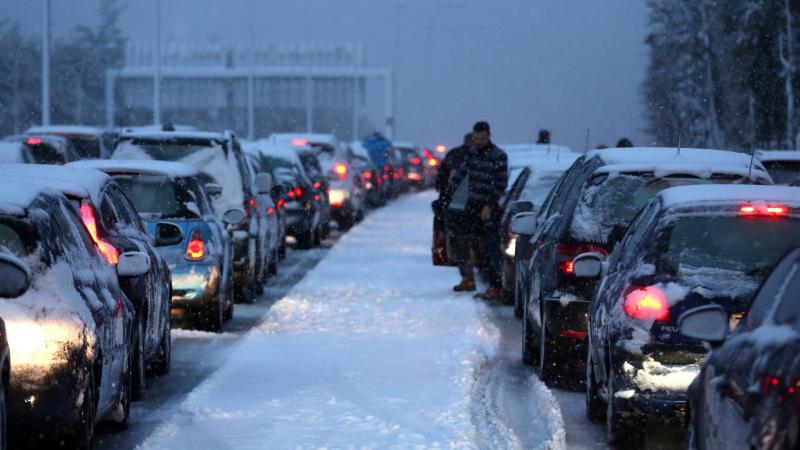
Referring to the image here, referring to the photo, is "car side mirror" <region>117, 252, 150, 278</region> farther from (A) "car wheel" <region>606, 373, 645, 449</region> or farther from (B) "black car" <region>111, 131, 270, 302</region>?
(B) "black car" <region>111, 131, 270, 302</region>

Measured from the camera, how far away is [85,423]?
27.3 feet

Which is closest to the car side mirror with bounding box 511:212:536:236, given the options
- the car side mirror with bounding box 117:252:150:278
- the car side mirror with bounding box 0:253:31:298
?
the car side mirror with bounding box 117:252:150:278

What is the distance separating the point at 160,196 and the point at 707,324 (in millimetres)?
9106

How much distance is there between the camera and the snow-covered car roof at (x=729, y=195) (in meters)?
8.88

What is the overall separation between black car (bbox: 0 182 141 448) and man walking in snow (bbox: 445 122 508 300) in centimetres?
996

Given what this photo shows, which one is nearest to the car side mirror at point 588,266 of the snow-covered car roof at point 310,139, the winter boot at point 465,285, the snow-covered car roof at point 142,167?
the snow-covered car roof at point 142,167

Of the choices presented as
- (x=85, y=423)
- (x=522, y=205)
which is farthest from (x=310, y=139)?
(x=85, y=423)

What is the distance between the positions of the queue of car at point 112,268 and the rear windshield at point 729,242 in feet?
9.36

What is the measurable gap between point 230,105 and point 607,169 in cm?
15968

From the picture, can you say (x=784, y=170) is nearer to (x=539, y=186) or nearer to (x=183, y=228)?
(x=539, y=186)

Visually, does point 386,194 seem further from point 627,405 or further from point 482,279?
point 627,405

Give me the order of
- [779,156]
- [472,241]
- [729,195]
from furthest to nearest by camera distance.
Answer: [779,156], [472,241], [729,195]

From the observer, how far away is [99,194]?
10836mm

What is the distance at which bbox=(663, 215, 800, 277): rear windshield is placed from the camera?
891 cm
